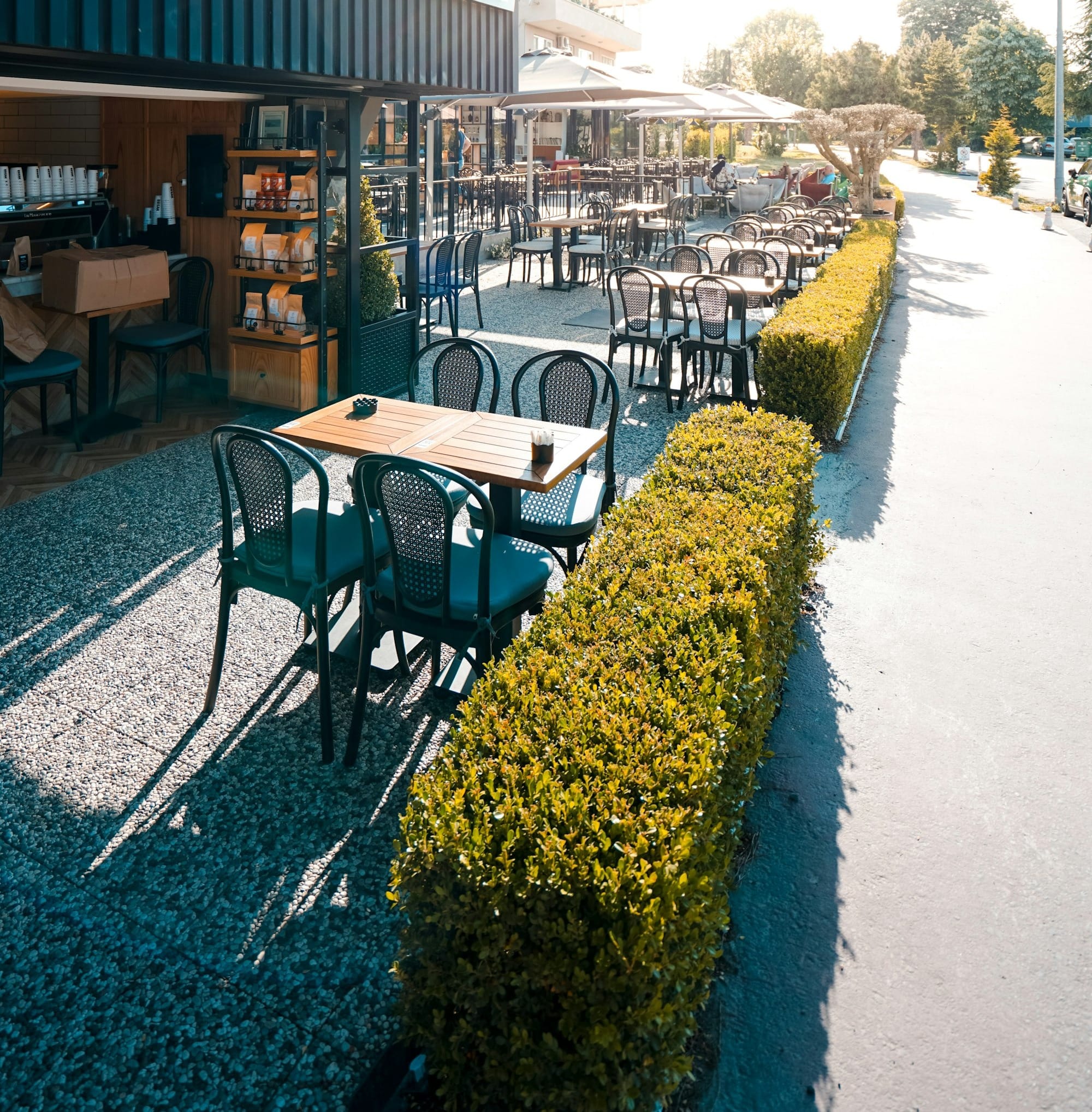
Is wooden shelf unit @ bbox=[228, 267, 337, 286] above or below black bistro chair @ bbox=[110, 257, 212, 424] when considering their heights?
above

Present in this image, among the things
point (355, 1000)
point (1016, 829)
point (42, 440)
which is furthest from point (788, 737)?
point (42, 440)

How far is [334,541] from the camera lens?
13.1 feet

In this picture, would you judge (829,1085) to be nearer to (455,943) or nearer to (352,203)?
(455,943)

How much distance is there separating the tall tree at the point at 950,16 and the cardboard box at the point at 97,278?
7894 centimetres

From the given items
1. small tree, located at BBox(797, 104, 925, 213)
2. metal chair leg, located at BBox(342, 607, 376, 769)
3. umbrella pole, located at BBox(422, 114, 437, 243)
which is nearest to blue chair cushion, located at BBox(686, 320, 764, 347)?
umbrella pole, located at BBox(422, 114, 437, 243)

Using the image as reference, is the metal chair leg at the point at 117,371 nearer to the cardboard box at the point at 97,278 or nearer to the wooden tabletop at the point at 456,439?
the cardboard box at the point at 97,278

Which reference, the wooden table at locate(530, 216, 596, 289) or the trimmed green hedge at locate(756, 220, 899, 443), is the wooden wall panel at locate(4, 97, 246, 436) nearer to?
the trimmed green hedge at locate(756, 220, 899, 443)

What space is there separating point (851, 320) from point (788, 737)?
5.14 metres

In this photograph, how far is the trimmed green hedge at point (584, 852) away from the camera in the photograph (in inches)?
80.0

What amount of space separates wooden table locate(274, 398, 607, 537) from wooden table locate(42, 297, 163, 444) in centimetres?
309

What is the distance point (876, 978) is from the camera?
111 inches

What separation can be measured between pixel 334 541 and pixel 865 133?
18.1m

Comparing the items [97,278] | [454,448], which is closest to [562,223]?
[97,278]

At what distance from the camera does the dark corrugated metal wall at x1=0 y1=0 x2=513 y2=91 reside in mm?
4660
